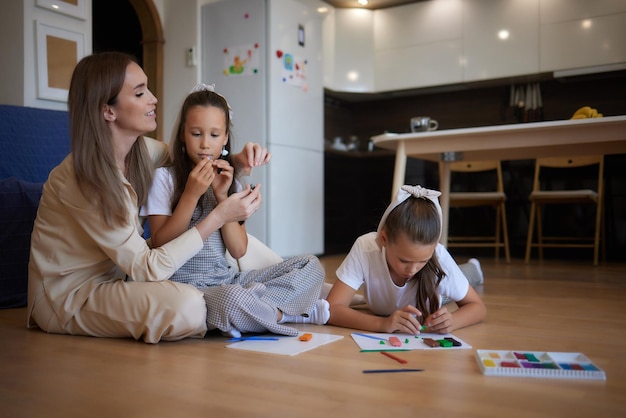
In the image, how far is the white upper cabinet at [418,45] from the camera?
5.24 meters

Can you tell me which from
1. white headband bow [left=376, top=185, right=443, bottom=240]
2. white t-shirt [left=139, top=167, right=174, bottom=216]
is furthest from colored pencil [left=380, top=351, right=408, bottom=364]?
white t-shirt [left=139, top=167, right=174, bottom=216]

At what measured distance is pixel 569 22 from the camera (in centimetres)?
475

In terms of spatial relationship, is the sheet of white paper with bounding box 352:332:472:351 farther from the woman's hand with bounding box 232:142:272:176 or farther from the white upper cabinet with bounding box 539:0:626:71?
the white upper cabinet with bounding box 539:0:626:71

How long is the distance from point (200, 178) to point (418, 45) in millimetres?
4157

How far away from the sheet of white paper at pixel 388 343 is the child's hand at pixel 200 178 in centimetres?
61

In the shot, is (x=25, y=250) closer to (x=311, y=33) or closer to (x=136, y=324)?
(x=136, y=324)

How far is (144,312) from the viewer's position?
1688 mm

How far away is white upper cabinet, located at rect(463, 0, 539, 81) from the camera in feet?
16.1

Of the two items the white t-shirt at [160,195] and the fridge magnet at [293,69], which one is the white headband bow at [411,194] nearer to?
the white t-shirt at [160,195]


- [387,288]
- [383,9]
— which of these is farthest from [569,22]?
[387,288]

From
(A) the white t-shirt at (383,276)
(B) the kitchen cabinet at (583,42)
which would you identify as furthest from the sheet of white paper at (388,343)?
(B) the kitchen cabinet at (583,42)

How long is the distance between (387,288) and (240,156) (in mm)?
643

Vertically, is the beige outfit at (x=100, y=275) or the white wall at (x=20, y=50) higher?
the white wall at (x=20, y=50)

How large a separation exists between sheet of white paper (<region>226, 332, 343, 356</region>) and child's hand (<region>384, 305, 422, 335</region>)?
0.54 feet
